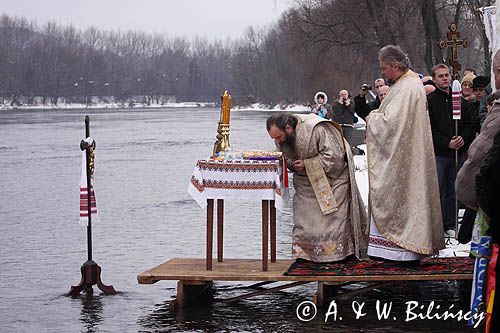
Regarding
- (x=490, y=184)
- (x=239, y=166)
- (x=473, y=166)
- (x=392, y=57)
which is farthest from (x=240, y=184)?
(x=490, y=184)

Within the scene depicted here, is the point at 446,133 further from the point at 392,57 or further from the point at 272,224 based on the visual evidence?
the point at 272,224

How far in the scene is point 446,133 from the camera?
11.1 metres

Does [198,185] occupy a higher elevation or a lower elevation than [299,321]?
higher

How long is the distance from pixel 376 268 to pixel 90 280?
2654 mm

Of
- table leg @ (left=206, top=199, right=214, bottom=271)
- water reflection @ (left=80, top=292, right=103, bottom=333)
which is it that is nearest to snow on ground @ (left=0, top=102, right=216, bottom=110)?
water reflection @ (left=80, top=292, right=103, bottom=333)

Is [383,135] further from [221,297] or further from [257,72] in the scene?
[257,72]

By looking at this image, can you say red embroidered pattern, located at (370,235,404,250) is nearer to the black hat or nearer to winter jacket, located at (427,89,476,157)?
winter jacket, located at (427,89,476,157)

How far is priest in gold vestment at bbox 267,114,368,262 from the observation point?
30.4ft

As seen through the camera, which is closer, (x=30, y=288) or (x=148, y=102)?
(x=30, y=288)

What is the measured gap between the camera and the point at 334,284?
953 centimetres

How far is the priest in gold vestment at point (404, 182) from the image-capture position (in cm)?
900

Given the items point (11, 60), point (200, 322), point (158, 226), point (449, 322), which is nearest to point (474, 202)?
point (449, 322)

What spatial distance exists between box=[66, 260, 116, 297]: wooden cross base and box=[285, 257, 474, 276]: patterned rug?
1.78m

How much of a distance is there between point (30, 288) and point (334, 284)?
2.95m
